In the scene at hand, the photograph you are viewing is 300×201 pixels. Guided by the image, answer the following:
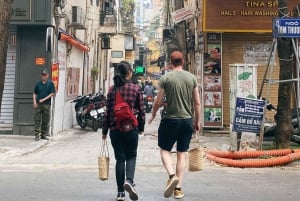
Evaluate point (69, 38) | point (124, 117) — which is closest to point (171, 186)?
point (124, 117)

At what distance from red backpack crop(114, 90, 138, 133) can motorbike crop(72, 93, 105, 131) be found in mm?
10240

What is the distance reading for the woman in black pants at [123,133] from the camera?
652cm

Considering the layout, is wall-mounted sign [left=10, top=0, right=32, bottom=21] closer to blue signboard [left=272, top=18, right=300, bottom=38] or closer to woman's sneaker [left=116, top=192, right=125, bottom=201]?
blue signboard [left=272, top=18, right=300, bottom=38]

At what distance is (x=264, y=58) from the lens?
48.7ft

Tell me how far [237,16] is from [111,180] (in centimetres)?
780

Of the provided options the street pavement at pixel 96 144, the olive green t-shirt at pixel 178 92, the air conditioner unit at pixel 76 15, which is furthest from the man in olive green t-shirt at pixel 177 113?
the air conditioner unit at pixel 76 15

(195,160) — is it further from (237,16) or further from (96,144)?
(237,16)

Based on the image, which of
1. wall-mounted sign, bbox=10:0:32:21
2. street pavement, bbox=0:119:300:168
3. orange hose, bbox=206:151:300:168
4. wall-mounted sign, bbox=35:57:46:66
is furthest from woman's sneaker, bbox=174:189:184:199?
wall-mounted sign, bbox=10:0:32:21

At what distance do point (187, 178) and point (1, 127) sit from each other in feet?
26.1

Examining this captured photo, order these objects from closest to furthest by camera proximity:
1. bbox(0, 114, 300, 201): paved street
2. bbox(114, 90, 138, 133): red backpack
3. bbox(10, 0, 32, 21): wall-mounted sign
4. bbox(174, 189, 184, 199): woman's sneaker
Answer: bbox(114, 90, 138, 133): red backpack < bbox(174, 189, 184, 199): woman's sneaker < bbox(0, 114, 300, 201): paved street < bbox(10, 0, 32, 21): wall-mounted sign

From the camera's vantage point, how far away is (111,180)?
26.7ft

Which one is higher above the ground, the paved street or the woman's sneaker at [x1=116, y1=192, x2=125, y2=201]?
the woman's sneaker at [x1=116, y1=192, x2=125, y2=201]

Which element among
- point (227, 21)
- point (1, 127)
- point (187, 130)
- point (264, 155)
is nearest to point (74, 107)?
point (1, 127)

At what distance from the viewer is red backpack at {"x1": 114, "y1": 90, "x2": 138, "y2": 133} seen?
6.43m
